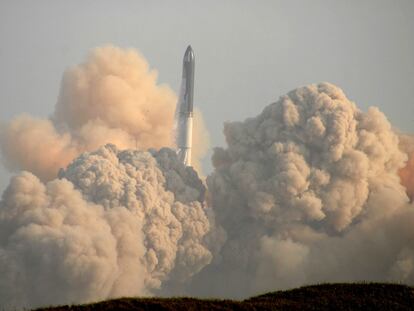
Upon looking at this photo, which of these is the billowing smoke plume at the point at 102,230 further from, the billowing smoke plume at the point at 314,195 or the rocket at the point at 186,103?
the rocket at the point at 186,103

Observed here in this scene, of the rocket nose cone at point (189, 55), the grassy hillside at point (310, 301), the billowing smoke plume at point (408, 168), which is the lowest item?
the grassy hillside at point (310, 301)

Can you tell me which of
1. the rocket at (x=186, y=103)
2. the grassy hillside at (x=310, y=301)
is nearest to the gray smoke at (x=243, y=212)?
the rocket at (x=186, y=103)

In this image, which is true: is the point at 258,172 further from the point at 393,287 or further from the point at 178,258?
the point at 393,287

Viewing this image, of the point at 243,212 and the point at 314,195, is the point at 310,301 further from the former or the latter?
the point at 243,212

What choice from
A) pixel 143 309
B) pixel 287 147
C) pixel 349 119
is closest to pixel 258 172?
pixel 287 147

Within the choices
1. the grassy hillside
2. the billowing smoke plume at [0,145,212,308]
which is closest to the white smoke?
the billowing smoke plume at [0,145,212,308]

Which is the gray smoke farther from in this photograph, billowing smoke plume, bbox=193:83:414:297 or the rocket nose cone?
the rocket nose cone
